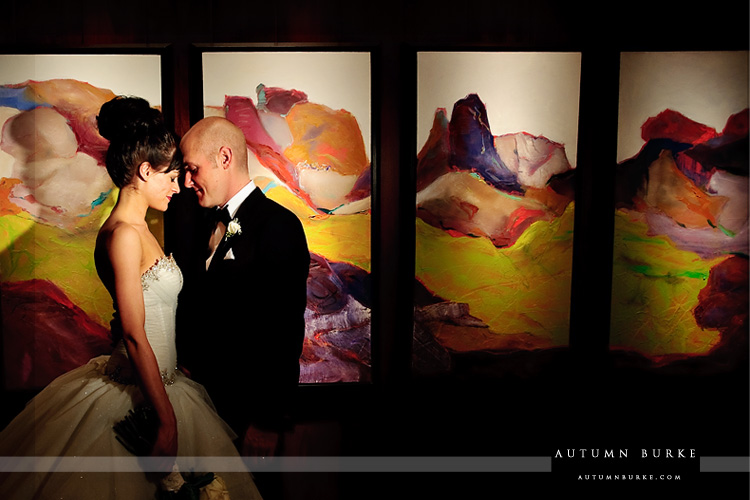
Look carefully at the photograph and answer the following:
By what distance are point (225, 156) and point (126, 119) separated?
1.43ft

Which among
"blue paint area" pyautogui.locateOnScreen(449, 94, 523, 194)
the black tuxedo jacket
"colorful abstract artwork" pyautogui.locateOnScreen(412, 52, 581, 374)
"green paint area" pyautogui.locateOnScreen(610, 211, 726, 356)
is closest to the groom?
the black tuxedo jacket

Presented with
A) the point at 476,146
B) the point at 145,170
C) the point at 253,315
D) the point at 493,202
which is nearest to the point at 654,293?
the point at 493,202

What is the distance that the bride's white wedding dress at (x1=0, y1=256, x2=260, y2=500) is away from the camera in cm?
204

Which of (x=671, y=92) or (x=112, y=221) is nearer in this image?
(x=112, y=221)

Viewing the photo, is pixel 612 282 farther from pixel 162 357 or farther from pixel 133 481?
pixel 133 481

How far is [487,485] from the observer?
8.18 ft

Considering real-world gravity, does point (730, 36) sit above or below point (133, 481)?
above

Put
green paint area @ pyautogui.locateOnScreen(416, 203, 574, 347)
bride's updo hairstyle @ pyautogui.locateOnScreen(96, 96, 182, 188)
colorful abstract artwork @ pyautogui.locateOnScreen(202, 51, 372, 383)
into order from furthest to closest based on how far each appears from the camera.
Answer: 1. green paint area @ pyautogui.locateOnScreen(416, 203, 574, 347)
2. colorful abstract artwork @ pyautogui.locateOnScreen(202, 51, 372, 383)
3. bride's updo hairstyle @ pyautogui.locateOnScreen(96, 96, 182, 188)

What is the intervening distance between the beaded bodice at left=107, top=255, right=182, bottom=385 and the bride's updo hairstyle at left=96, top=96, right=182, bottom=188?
1.29 ft

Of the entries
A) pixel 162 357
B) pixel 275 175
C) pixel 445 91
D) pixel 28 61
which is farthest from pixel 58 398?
pixel 445 91

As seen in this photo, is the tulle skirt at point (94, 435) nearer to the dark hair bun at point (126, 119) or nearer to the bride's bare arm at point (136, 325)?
the bride's bare arm at point (136, 325)

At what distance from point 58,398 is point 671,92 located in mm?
2929

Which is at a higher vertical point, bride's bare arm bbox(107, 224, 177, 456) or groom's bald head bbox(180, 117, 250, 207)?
groom's bald head bbox(180, 117, 250, 207)

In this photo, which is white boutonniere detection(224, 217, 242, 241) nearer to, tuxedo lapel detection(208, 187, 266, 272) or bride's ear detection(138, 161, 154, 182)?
tuxedo lapel detection(208, 187, 266, 272)
